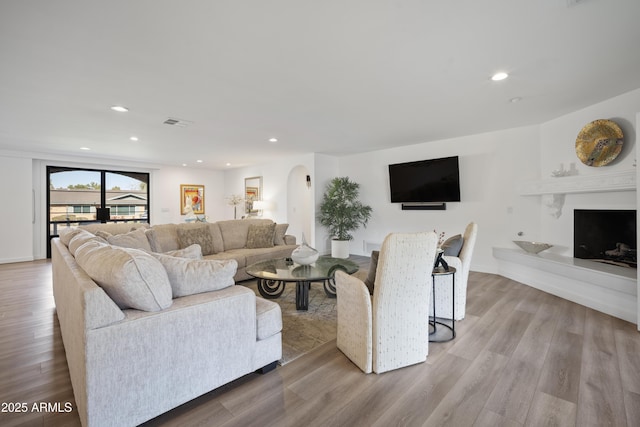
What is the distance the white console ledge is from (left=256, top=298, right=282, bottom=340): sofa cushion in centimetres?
351

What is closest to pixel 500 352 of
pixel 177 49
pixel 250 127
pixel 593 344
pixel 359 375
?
pixel 593 344

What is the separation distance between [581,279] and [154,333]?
4331 mm

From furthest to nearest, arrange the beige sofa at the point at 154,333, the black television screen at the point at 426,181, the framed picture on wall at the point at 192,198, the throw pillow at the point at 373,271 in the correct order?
the framed picture on wall at the point at 192,198 < the black television screen at the point at 426,181 < the throw pillow at the point at 373,271 < the beige sofa at the point at 154,333

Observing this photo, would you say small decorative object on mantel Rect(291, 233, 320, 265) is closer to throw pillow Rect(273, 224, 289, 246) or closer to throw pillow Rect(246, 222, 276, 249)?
throw pillow Rect(246, 222, 276, 249)

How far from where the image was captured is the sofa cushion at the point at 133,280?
154cm

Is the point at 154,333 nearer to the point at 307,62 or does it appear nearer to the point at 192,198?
the point at 307,62

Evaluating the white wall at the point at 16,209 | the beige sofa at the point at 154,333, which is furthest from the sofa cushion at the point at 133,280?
the white wall at the point at 16,209

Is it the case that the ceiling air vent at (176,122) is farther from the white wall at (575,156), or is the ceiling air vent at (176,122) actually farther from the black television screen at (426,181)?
the white wall at (575,156)

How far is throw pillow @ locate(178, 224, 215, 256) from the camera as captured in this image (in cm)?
445

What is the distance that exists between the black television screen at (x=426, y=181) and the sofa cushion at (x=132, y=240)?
14.7ft

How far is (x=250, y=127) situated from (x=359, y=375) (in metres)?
3.63

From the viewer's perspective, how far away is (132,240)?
3578 mm

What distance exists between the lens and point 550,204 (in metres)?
4.17

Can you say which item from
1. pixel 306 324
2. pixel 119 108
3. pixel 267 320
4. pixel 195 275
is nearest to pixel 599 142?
pixel 306 324
